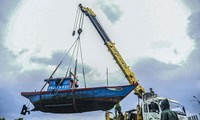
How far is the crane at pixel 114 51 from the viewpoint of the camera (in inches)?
558

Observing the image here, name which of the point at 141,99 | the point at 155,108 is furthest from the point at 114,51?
the point at 155,108

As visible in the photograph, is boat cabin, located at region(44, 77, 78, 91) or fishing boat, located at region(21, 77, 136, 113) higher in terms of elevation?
boat cabin, located at region(44, 77, 78, 91)

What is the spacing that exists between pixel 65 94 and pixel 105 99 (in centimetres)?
278

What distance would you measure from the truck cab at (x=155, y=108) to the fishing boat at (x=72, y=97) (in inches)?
72.8

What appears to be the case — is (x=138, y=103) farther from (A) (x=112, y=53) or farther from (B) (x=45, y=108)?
(B) (x=45, y=108)

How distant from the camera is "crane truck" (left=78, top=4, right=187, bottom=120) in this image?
10.0m

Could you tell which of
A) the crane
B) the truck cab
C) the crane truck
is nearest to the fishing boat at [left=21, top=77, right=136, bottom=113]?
the crane truck

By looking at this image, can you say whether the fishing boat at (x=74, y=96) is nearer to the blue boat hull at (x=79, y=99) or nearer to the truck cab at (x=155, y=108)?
the blue boat hull at (x=79, y=99)

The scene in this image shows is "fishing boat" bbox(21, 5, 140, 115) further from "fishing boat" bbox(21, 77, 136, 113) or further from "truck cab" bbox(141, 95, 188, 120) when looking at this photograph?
"truck cab" bbox(141, 95, 188, 120)

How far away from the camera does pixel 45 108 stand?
1409 centimetres

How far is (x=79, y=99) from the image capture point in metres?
12.7

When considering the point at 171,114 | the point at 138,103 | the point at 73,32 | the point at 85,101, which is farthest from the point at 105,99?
the point at 171,114

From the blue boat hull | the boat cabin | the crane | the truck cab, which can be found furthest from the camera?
the crane

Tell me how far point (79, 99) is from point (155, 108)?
5.09m
